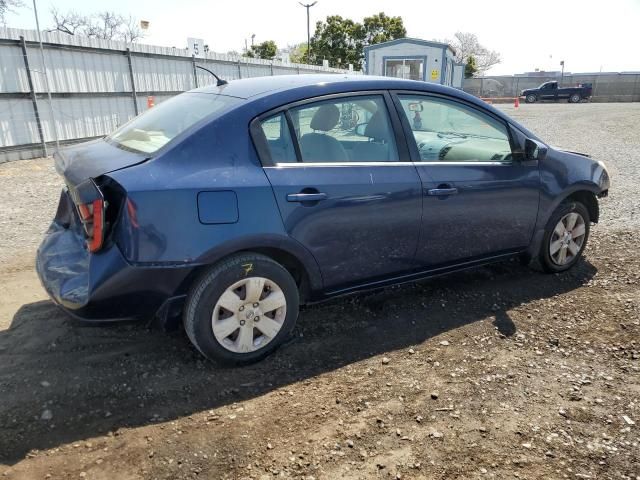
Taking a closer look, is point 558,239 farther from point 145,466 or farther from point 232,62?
point 232,62

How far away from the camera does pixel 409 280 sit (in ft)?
12.1

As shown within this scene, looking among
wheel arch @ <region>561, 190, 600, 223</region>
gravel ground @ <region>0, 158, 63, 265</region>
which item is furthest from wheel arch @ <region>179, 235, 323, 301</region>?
gravel ground @ <region>0, 158, 63, 265</region>

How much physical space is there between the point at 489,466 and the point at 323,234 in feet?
5.09

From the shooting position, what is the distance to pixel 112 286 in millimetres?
2672

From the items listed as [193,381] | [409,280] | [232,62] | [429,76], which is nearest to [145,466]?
[193,381]

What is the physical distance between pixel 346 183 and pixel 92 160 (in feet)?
5.04

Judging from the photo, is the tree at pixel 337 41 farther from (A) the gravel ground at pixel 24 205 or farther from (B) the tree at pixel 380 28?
(A) the gravel ground at pixel 24 205

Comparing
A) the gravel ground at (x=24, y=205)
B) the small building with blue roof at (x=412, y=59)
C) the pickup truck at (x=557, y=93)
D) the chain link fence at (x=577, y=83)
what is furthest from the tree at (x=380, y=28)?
the gravel ground at (x=24, y=205)

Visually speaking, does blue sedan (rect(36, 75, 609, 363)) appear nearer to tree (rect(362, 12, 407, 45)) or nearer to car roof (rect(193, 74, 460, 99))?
car roof (rect(193, 74, 460, 99))

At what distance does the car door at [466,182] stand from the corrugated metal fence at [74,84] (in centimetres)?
699

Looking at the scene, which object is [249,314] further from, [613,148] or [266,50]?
[266,50]

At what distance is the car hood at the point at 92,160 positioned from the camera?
2796mm

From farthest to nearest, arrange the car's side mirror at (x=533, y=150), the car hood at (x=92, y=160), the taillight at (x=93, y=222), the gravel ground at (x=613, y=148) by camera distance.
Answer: the gravel ground at (x=613, y=148), the car's side mirror at (x=533, y=150), the car hood at (x=92, y=160), the taillight at (x=93, y=222)

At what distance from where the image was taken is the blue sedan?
2.70 metres
